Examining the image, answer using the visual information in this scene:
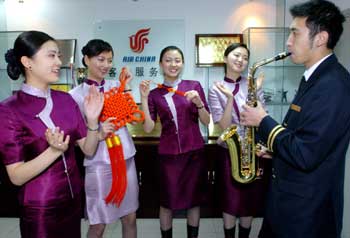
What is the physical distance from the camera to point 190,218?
2.46 meters

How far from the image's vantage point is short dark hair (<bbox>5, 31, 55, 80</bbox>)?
150 cm

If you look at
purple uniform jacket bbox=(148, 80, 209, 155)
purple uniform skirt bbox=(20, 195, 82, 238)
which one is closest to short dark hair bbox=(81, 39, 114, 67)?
purple uniform jacket bbox=(148, 80, 209, 155)

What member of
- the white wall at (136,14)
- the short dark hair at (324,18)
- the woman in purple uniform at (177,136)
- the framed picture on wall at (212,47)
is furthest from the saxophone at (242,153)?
the white wall at (136,14)

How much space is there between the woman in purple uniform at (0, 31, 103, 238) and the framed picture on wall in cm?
228

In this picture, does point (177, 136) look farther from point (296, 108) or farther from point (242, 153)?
point (296, 108)

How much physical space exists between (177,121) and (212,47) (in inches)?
64.1

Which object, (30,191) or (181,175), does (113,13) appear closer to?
(181,175)

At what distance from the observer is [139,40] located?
3.69 m

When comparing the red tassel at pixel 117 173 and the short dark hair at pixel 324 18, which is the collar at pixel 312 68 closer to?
the short dark hair at pixel 324 18

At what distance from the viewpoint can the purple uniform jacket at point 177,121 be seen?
2.31 m

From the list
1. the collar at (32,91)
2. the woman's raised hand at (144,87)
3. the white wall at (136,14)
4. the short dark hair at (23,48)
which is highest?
the white wall at (136,14)

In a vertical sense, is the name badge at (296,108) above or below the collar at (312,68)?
below

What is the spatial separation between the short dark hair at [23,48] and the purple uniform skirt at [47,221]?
67cm

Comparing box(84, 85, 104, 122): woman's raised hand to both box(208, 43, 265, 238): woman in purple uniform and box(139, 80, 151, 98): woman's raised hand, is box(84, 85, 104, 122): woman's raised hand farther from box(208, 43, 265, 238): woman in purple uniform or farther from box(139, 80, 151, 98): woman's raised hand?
box(208, 43, 265, 238): woman in purple uniform
